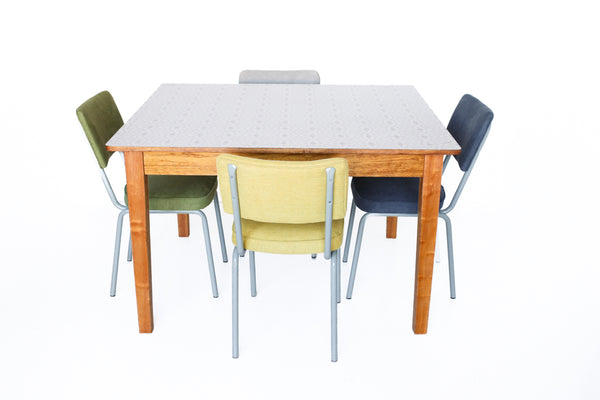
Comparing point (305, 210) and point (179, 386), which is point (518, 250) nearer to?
point (305, 210)

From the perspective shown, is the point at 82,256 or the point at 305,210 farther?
the point at 82,256

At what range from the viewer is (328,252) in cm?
322

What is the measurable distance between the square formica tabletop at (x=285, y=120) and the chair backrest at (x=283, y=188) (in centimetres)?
27

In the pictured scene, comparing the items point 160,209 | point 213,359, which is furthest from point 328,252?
point 160,209

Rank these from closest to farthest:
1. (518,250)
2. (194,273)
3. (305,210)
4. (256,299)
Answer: (305,210), (256,299), (194,273), (518,250)

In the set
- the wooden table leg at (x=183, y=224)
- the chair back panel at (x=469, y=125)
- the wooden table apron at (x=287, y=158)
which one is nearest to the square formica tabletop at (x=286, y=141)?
the wooden table apron at (x=287, y=158)

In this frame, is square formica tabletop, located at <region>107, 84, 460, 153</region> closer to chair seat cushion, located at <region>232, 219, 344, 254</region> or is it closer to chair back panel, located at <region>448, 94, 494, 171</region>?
chair back panel, located at <region>448, 94, 494, 171</region>

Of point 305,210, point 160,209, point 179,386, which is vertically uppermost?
point 305,210

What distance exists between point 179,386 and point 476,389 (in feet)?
3.94

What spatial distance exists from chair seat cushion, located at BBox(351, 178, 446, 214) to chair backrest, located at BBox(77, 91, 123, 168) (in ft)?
3.91

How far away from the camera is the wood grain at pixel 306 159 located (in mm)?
3223

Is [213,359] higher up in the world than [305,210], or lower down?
lower down

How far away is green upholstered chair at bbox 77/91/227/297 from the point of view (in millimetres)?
3521

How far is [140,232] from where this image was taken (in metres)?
3.38
